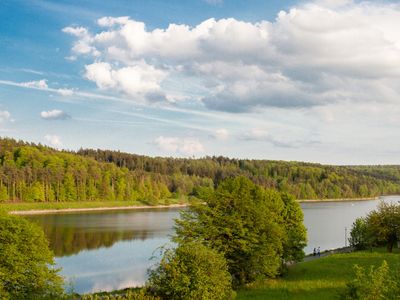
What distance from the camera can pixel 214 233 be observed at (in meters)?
38.9

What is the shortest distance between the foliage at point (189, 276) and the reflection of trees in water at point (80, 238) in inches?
1480

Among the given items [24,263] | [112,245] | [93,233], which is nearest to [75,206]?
[93,233]

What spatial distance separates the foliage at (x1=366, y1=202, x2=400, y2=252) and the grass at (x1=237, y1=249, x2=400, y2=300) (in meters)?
7.33

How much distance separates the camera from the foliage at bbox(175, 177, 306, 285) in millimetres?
38969

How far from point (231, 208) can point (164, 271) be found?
46.5 ft

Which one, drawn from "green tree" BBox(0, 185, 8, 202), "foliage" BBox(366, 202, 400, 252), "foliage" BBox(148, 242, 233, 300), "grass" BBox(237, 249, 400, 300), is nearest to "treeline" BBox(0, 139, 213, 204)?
"green tree" BBox(0, 185, 8, 202)

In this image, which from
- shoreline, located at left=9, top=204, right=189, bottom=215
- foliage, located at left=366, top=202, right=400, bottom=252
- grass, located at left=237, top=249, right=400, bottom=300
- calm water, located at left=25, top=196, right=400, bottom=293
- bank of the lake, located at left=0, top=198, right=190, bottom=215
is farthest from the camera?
bank of the lake, located at left=0, top=198, right=190, bottom=215

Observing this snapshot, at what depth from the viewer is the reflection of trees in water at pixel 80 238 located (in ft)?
220

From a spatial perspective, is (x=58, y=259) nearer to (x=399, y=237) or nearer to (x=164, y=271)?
(x=164, y=271)

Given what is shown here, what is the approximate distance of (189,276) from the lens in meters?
26.4

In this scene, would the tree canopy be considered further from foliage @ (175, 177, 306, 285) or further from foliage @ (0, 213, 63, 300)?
foliage @ (0, 213, 63, 300)

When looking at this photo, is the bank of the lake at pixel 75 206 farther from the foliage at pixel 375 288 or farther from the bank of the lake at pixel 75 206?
the foliage at pixel 375 288

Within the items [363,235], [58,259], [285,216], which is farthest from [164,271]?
[363,235]

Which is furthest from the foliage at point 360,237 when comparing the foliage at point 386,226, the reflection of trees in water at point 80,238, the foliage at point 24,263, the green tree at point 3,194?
the green tree at point 3,194
